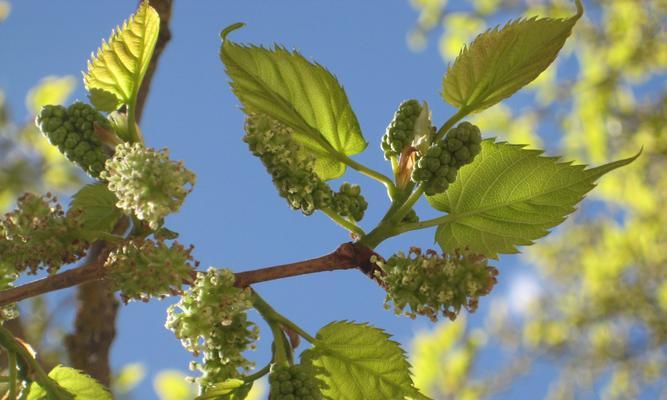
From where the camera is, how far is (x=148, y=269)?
971 mm

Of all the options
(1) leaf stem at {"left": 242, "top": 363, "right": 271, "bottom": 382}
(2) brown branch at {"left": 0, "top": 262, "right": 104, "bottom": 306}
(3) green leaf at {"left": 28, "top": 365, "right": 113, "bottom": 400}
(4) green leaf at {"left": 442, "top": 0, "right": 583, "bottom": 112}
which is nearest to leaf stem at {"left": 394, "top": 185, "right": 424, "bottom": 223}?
(4) green leaf at {"left": 442, "top": 0, "right": 583, "bottom": 112}

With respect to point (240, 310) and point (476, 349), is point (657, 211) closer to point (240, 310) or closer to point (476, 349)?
point (476, 349)

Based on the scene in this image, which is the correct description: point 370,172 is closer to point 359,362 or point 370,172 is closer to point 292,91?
point 292,91

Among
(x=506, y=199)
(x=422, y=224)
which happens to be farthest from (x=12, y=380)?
(x=506, y=199)

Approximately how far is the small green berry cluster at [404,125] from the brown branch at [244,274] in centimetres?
17

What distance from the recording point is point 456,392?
357 cm

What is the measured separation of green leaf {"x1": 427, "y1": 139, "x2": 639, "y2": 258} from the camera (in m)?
1.11

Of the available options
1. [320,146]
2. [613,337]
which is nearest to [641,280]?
[613,337]

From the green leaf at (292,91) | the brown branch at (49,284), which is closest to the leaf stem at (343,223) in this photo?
the green leaf at (292,91)

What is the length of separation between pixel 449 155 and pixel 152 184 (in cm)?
39

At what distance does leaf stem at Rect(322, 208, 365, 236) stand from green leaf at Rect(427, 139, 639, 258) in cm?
13

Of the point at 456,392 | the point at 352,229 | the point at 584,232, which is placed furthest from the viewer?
the point at 584,232

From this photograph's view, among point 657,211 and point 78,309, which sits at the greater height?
point 657,211

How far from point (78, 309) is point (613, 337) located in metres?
4.48
